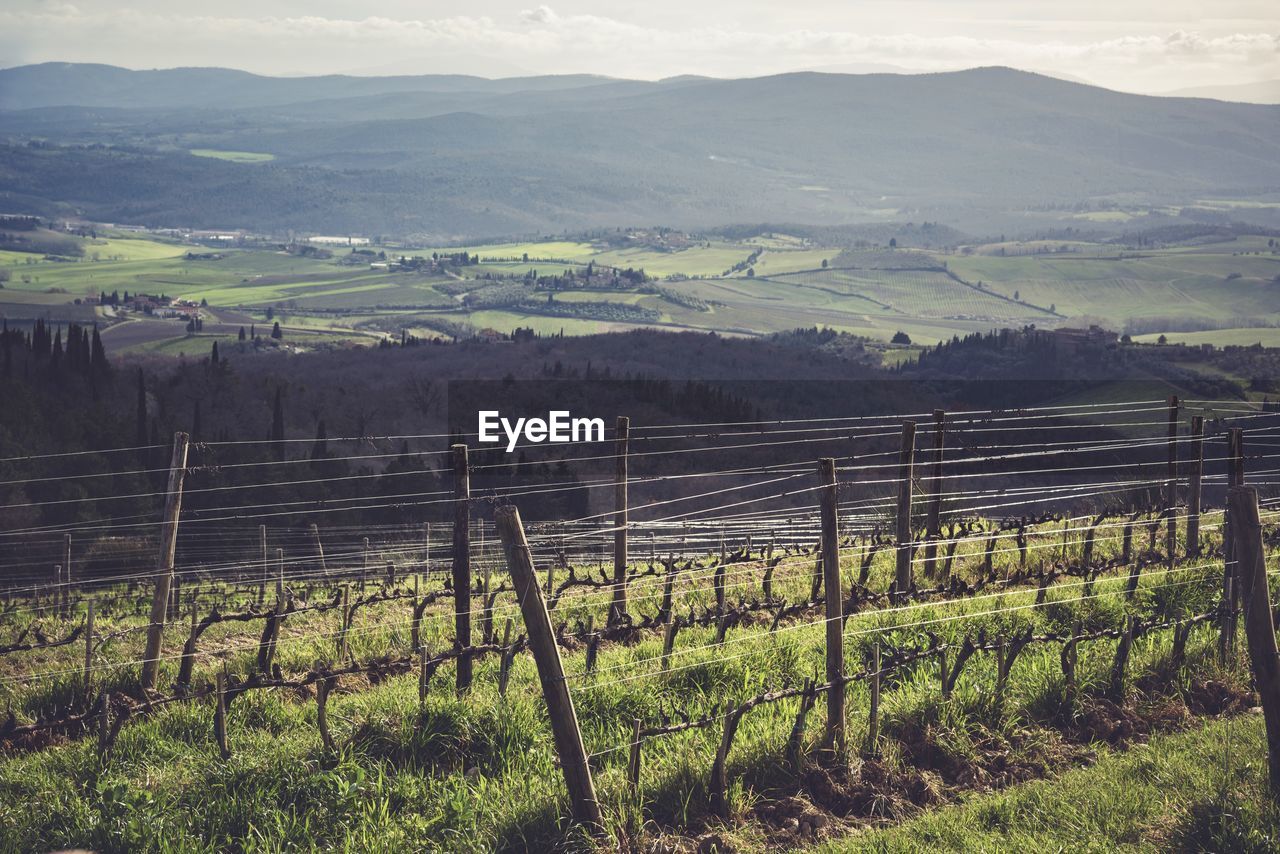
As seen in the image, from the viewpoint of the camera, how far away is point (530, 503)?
186 feet

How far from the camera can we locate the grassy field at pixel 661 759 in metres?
7.69

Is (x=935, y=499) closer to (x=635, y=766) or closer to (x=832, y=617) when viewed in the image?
(x=832, y=617)

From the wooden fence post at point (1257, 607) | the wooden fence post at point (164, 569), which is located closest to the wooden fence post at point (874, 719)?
the wooden fence post at point (1257, 607)

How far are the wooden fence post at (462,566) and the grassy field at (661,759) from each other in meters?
0.28

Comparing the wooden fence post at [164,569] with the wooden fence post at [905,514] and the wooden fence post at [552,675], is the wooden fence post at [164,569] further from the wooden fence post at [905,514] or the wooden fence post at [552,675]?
the wooden fence post at [905,514]

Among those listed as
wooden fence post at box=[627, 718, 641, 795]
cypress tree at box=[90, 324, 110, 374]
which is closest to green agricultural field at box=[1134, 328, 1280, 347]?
cypress tree at box=[90, 324, 110, 374]

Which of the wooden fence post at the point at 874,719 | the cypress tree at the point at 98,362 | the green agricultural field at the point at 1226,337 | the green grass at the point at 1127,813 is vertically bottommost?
the green agricultural field at the point at 1226,337

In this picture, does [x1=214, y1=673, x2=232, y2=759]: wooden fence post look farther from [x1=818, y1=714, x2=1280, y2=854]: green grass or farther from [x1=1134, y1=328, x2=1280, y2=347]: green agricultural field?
[x1=1134, y1=328, x2=1280, y2=347]: green agricultural field

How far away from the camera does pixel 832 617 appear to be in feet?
29.3

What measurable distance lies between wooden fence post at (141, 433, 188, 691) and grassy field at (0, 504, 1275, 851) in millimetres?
346

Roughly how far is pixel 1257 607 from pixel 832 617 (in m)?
2.99

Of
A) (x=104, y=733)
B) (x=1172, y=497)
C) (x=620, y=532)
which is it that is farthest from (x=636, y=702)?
(x=1172, y=497)

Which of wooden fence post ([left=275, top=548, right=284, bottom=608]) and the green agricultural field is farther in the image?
the green agricultural field

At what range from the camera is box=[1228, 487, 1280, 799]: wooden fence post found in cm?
814
